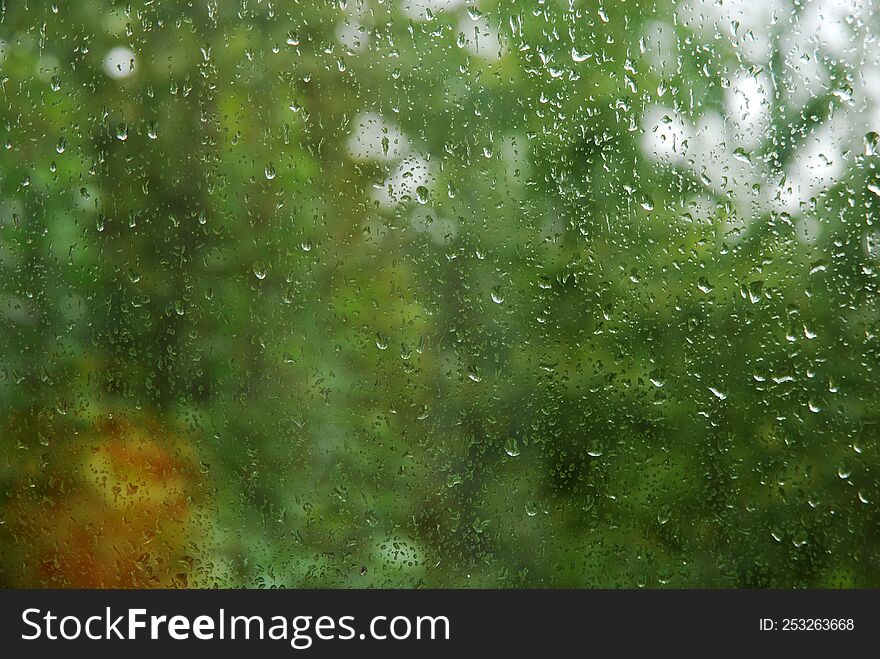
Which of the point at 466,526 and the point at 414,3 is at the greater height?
the point at 414,3

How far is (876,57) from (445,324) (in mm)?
640

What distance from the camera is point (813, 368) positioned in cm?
92

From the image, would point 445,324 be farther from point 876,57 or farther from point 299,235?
point 876,57

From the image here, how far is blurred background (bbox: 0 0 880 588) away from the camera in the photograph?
93 cm

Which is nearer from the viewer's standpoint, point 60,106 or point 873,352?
point 873,352

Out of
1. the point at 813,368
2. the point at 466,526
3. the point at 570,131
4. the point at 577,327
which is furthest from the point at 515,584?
the point at 570,131

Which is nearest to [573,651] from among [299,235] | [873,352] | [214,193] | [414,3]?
[873,352]

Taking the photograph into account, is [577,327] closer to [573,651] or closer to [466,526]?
[466,526]

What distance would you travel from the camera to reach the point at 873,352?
92cm

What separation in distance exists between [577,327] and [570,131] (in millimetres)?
262

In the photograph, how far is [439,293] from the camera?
99cm

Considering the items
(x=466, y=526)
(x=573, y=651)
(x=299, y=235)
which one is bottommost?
(x=573, y=651)

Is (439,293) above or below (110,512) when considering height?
above

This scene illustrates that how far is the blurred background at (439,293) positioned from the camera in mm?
929
